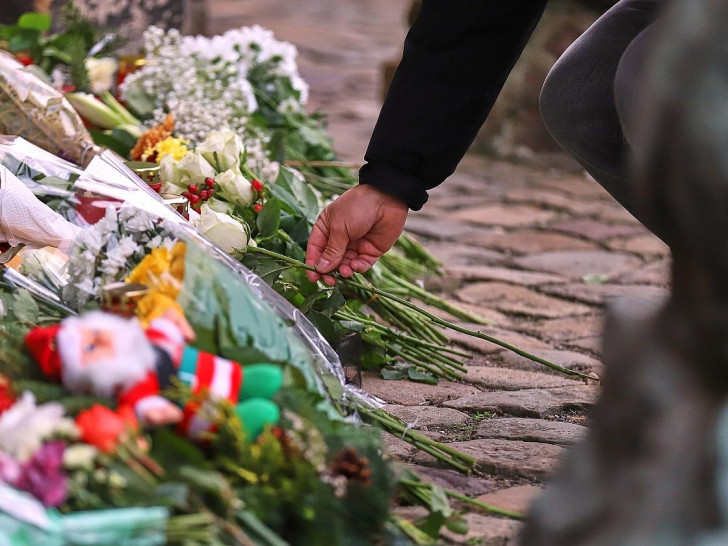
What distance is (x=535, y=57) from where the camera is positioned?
183 inches

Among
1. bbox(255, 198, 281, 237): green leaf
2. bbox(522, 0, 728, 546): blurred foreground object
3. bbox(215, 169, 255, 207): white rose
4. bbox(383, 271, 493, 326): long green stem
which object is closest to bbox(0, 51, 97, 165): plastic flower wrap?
bbox(215, 169, 255, 207): white rose

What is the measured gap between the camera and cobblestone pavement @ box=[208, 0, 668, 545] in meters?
1.71

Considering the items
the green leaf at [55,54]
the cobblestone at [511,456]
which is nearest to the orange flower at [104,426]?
the cobblestone at [511,456]

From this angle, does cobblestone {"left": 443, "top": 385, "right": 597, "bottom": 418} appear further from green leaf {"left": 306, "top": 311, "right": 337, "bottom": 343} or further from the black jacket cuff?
the black jacket cuff

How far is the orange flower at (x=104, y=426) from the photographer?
1.05m

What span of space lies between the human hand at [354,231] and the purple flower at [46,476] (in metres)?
0.86

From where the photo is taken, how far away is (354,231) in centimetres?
181

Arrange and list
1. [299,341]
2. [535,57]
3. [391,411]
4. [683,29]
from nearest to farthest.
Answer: [683,29] → [299,341] → [391,411] → [535,57]

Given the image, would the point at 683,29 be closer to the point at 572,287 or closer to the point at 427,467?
the point at 427,467

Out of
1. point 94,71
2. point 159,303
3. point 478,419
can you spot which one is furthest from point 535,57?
point 159,303

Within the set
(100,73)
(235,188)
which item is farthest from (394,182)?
(100,73)

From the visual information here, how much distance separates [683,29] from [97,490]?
0.76 metres

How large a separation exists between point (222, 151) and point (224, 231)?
0.40 m

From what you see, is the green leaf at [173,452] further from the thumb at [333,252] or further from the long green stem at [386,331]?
the long green stem at [386,331]
